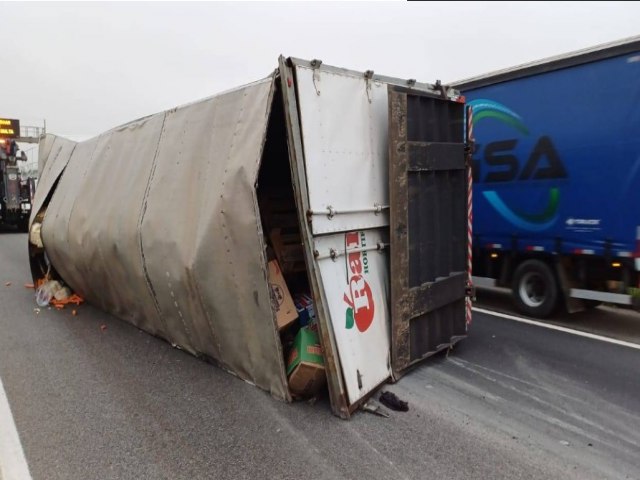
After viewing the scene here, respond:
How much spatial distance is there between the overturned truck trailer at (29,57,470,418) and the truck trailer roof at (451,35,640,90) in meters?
2.05

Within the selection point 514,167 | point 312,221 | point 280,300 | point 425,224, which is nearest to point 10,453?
point 280,300

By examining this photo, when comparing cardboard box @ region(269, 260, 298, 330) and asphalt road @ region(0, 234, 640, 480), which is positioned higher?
cardboard box @ region(269, 260, 298, 330)

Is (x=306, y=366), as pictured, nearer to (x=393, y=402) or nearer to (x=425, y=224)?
(x=393, y=402)

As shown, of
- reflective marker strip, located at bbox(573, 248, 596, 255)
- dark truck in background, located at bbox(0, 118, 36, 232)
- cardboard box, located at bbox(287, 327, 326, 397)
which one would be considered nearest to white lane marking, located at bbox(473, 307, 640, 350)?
reflective marker strip, located at bbox(573, 248, 596, 255)

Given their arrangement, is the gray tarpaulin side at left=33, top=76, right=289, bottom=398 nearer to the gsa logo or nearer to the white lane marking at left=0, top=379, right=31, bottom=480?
the white lane marking at left=0, top=379, right=31, bottom=480

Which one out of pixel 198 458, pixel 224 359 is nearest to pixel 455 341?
pixel 224 359

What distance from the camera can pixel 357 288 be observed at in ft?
14.1

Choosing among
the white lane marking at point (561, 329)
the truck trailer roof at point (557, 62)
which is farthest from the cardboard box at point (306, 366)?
the truck trailer roof at point (557, 62)

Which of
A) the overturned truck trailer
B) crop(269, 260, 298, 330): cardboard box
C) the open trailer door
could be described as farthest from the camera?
the open trailer door

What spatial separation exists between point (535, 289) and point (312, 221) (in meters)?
4.62

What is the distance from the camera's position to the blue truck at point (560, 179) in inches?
230

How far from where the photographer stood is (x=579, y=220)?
6.31m

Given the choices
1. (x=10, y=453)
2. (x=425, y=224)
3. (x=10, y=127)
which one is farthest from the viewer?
(x=10, y=127)

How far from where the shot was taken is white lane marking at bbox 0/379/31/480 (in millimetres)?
3215
